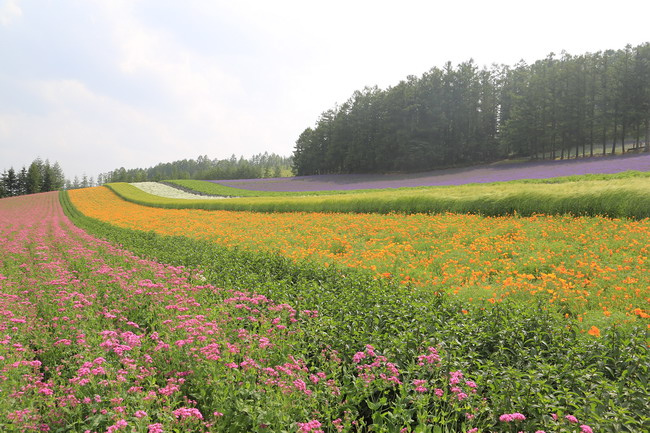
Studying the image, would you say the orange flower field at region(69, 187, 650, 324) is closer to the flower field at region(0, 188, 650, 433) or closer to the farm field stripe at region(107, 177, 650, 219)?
the flower field at region(0, 188, 650, 433)

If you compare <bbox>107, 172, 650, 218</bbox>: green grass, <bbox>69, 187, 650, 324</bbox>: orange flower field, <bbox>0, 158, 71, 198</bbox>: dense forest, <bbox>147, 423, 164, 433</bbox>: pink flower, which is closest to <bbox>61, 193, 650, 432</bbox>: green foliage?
<bbox>147, 423, 164, 433</bbox>: pink flower

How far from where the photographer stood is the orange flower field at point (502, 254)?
6.19 m

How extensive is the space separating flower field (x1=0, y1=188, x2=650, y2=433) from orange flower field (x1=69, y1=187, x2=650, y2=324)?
7 cm

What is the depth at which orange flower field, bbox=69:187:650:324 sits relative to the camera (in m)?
6.19

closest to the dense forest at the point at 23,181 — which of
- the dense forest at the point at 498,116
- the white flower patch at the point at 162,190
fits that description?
the white flower patch at the point at 162,190

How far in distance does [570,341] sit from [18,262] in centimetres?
1403

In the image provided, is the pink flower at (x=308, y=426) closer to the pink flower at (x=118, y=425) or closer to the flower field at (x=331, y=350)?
the flower field at (x=331, y=350)

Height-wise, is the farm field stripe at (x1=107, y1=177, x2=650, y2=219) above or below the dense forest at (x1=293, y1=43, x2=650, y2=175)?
below

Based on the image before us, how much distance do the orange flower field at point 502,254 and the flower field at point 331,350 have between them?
0.07 m

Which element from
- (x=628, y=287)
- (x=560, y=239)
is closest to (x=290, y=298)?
(x=628, y=287)

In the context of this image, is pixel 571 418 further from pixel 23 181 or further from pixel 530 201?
→ pixel 23 181

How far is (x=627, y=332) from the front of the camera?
4.82 meters

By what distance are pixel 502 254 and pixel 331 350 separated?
6.39 meters

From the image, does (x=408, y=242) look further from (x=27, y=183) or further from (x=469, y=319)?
(x=27, y=183)
